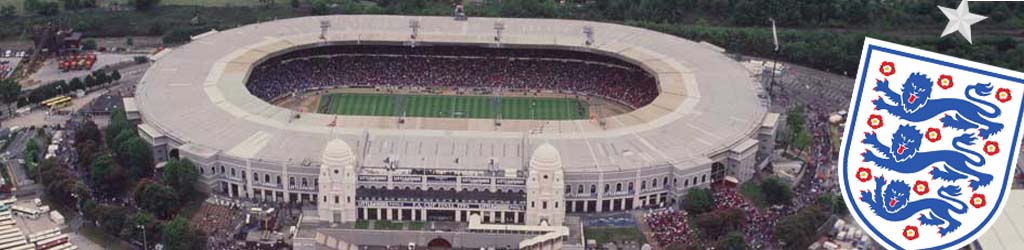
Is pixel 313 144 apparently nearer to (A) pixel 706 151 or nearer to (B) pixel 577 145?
(B) pixel 577 145

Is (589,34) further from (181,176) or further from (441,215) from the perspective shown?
(181,176)

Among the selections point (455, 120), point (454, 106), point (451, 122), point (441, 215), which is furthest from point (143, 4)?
point (441, 215)

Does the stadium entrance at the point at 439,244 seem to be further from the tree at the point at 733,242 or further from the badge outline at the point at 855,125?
the badge outline at the point at 855,125

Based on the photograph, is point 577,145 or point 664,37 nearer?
point 577,145

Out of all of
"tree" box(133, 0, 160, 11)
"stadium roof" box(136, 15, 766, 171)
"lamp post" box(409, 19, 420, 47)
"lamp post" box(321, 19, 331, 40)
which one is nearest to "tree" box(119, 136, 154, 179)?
"stadium roof" box(136, 15, 766, 171)

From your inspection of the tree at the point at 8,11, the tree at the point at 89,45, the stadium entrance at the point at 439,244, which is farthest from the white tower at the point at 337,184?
the tree at the point at 8,11

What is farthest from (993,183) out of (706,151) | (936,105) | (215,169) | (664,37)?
(664,37)

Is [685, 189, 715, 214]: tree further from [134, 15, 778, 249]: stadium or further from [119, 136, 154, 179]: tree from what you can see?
[119, 136, 154, 179]: tree
